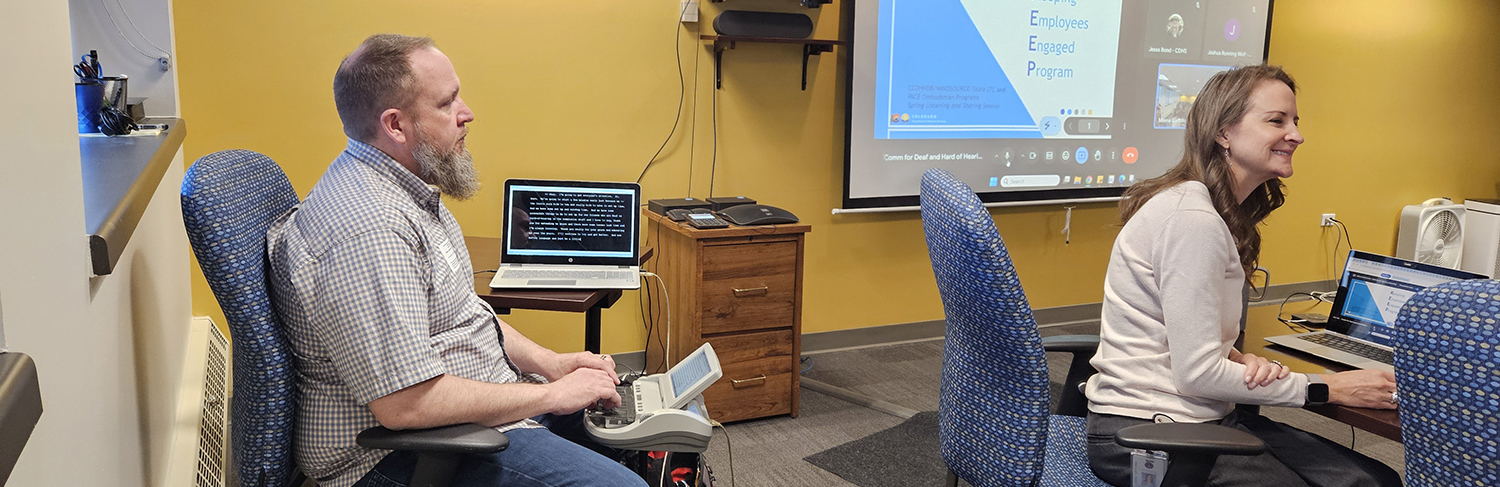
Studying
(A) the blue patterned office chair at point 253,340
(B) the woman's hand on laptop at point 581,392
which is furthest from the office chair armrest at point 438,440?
(B) the woman's hand on laptop at point 581,392

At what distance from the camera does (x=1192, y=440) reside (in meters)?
1.38

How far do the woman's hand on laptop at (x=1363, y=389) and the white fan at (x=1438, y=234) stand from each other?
461cm

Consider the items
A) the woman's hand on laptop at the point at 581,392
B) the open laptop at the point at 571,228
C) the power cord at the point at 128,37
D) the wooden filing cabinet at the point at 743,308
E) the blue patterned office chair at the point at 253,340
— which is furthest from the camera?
the wooden filing cabinet at the point at 743,308

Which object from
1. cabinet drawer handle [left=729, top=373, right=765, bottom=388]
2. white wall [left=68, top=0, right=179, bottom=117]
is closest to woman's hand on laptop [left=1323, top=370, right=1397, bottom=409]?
cabinet drawer handle [left=729, top=373, right=765, bottom=388]

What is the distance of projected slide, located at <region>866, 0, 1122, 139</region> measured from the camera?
371cm

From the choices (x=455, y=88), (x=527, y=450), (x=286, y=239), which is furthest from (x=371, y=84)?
(x=527, y=450)

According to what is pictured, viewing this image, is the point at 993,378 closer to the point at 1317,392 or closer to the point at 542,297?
the point at 1317,392

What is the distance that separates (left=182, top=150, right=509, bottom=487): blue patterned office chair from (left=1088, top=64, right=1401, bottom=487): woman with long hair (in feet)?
3.60

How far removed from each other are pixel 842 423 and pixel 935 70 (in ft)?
5.02

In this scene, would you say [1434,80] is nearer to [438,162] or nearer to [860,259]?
[860,259]

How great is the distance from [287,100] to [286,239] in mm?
1843

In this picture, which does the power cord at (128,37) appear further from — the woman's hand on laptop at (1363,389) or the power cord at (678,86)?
the woman's hand on laptop at (1363,389)

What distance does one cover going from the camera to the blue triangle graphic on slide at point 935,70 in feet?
12.1

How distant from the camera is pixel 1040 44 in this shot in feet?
13.0
